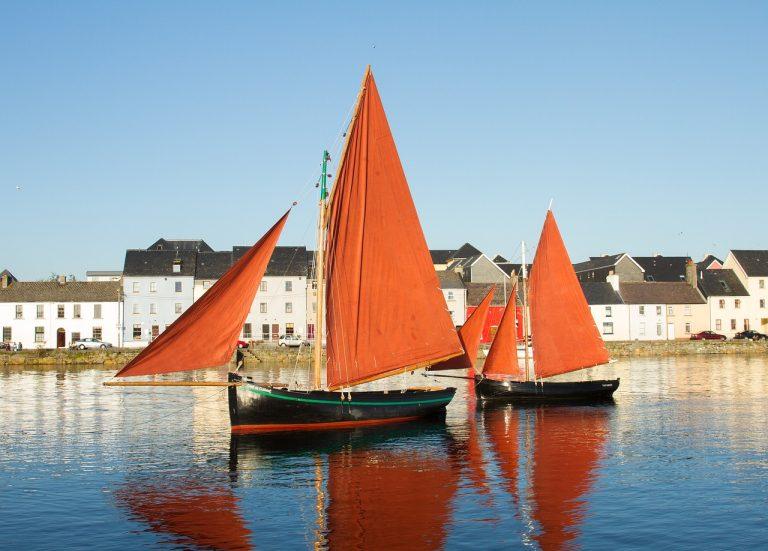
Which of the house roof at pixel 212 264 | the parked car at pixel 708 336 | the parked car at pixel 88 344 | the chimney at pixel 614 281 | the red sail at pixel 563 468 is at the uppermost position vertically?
the house roof at pixel 212 264

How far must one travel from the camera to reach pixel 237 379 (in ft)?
114

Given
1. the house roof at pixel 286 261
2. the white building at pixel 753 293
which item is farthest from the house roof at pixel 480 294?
the white building at pixel 753 293

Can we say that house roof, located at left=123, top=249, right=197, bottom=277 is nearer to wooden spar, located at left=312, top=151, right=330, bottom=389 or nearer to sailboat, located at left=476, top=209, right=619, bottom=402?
sailboat, located at left=476, top=209, right=619, bottom=402

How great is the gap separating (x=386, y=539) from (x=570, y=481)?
893cm

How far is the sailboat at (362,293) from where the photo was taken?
116ft

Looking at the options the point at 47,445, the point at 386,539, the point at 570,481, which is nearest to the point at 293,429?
the point at 47,445

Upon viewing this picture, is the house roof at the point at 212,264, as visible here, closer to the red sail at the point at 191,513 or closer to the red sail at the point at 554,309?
the red sail at the point at 554,309

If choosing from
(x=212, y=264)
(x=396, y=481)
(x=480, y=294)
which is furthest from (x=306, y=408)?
(x=480, y=294)

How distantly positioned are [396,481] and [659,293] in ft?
316

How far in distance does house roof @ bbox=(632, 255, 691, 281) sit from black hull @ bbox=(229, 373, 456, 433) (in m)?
101

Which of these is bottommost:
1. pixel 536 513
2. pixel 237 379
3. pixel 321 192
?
pixel 536 513

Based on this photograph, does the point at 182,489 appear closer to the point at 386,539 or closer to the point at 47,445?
the point at 386,539

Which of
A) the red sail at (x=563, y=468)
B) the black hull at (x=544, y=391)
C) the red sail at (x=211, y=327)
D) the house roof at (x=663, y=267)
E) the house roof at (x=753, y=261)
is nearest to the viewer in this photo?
the red sail at (x=563, y=468)

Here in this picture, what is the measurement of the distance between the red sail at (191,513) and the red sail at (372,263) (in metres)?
10.9
